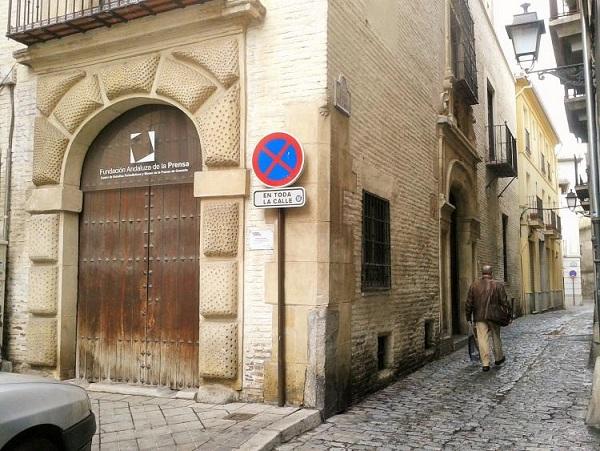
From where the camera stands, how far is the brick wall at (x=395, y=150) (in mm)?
7482

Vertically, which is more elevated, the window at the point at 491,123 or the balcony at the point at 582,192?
the window at the point at 491,123

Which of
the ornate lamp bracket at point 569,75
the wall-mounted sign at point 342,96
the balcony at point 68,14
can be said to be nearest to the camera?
the wall-mounted sign at point 342,96

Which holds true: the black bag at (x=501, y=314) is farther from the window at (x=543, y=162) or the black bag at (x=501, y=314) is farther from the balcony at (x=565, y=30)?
the window at (x=543, y=162)

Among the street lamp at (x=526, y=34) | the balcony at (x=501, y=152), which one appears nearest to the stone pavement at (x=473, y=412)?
the street lamp at (x=526, y=34)

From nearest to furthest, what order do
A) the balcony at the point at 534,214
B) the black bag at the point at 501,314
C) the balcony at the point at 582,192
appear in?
the black bag at the point at 501,314 → the balcony at the point at 582,192 → the balcony at the point at 534,214

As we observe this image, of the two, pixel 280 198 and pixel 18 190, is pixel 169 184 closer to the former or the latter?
pixel 280 198

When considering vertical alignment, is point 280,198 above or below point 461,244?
above

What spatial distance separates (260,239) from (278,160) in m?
0.94

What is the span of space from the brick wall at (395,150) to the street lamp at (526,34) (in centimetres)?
169

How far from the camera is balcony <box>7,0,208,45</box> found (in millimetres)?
7303

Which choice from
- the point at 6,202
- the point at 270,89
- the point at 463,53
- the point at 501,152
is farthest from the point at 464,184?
the point at 6,202

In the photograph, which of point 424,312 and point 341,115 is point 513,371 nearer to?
point 424,312

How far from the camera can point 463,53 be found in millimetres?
13234

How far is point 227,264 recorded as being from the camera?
692cm
